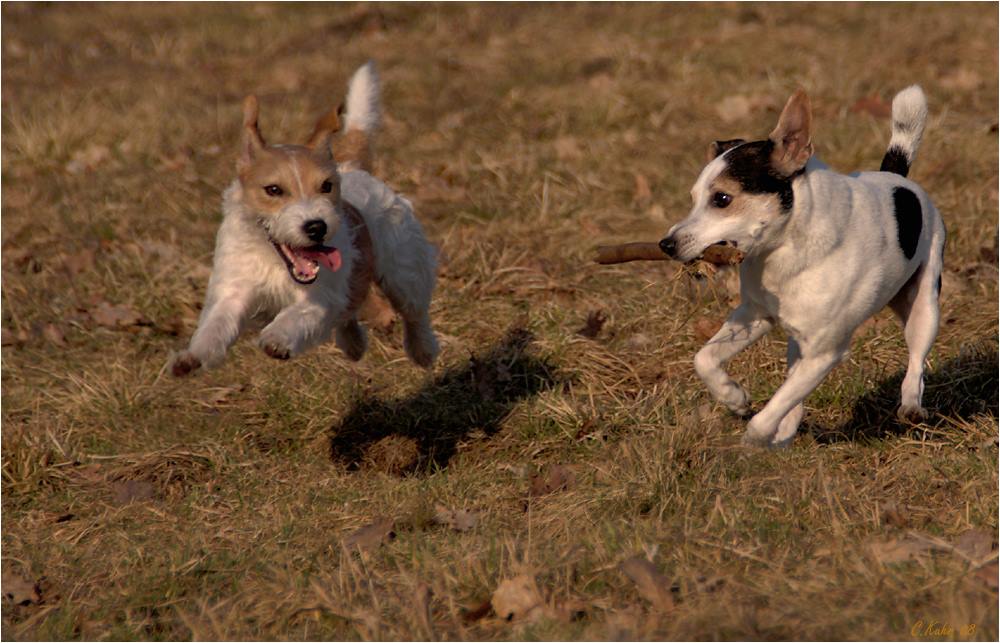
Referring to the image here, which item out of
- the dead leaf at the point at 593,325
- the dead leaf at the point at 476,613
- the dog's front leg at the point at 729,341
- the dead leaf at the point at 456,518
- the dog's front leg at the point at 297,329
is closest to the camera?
the dead leaf at the point at 476,613

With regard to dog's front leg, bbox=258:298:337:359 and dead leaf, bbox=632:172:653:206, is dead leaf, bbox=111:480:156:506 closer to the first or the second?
dog's front leg, bbox=258:298:337:359

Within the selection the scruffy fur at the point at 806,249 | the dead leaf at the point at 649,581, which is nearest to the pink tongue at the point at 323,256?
the scruffy fur at the point at 806,249

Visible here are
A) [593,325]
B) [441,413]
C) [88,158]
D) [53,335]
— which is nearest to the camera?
[441,413]

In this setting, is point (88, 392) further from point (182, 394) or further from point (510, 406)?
point (510, 406)

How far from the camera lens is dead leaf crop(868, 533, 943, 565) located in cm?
416

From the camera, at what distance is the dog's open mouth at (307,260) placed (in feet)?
18.7

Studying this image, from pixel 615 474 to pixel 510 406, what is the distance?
1.40 meters

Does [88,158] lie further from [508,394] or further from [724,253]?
[724,253]

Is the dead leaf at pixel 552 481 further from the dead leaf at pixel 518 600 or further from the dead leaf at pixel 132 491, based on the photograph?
the dead leaf at pixel 132 491

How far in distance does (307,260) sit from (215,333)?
506 millimetres

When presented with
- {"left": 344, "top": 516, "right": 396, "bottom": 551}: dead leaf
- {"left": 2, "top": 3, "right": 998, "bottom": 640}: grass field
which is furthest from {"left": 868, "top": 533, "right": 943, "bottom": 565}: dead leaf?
{"left": 344, "top": 516, "right": 396, "bottom": 551}: dead leaf

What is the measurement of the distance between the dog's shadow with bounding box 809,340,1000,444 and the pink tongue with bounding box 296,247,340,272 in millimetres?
2336

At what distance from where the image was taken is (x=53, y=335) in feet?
26.1

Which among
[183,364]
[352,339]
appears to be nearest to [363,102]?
[352,339]
